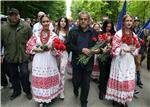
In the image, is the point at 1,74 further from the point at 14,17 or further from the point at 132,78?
the point at 132,78

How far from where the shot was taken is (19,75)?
757 cm

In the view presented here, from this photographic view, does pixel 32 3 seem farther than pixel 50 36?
Yes

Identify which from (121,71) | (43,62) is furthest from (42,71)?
(121,71)

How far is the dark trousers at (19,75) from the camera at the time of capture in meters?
7.39

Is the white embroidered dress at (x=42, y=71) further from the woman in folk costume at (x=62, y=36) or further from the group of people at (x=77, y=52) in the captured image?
the woman in folk costume at (x=62, y=36)

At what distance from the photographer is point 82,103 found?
702 centimetres

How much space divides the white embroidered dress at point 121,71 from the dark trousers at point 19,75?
2004 mm

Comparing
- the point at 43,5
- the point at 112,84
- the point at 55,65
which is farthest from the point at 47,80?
the point at 43,5

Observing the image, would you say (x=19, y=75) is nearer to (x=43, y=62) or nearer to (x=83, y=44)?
(x=43, y=62)

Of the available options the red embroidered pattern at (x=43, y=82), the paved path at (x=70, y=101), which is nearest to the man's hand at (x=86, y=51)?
the red embroidered pattern at (x=43, y=82)

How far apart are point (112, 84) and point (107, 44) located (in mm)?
876

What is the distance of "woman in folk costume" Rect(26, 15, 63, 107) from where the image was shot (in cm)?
668

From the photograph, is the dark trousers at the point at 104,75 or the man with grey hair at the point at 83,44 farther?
the dark trousers at the point at 104,75

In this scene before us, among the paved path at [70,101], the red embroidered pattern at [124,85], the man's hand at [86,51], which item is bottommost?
the paved path at [70,101]
